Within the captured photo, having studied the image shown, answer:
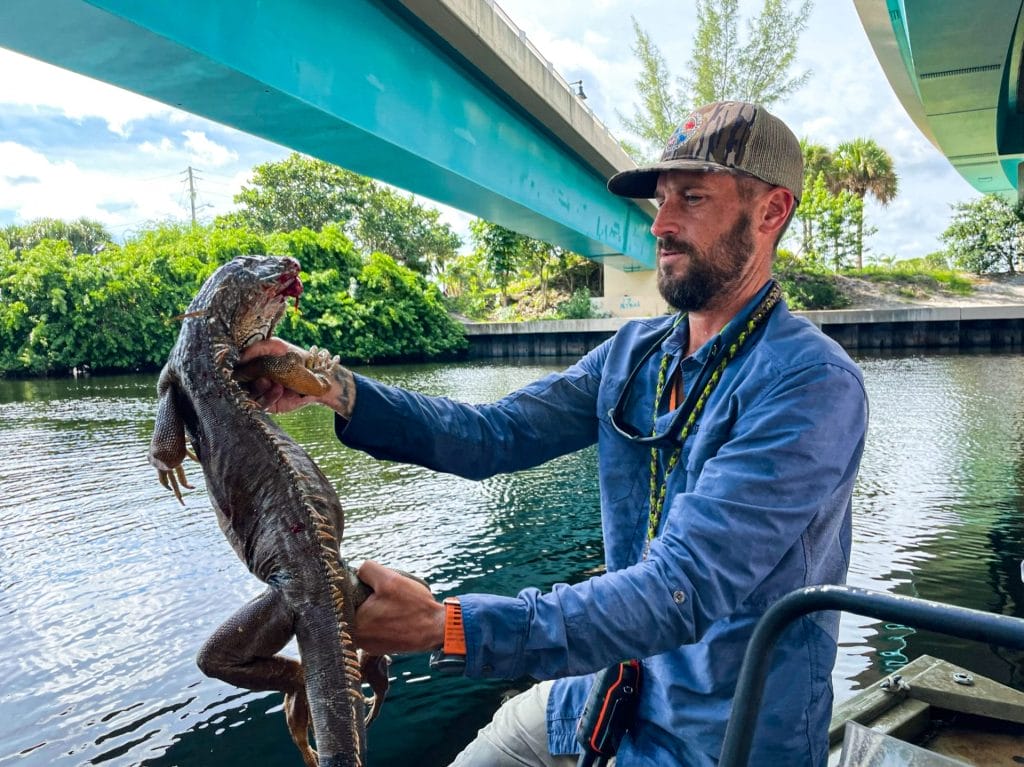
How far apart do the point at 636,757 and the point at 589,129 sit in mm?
15313

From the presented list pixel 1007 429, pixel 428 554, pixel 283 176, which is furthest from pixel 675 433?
pixel 283 176

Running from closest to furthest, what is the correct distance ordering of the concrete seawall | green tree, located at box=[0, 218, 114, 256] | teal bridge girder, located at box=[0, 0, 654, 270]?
teal bridge girder, located at box=[0, 0, 654, 270] < the concrete seawall < green tree, located at box=[0, 218, 114, 256]

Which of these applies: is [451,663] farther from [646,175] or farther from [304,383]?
[646,175]

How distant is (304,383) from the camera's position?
2.50 meters

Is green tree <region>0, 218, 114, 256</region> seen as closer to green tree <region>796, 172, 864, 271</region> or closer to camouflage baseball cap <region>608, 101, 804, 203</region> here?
green tree <region>796, 172, 864, 271</region>

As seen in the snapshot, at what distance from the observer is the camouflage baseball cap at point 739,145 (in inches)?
95.4

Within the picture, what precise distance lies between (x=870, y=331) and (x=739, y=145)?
3721 centimetres

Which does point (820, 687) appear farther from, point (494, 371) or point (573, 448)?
point (494, 371)

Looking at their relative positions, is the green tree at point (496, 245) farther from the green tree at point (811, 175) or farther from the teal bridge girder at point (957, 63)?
the teal bridge girder at point (957, 63)

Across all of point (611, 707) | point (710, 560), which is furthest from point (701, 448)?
point (611, 707)

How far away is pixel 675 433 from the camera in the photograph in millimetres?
2459

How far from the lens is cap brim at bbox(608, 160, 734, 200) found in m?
2.44

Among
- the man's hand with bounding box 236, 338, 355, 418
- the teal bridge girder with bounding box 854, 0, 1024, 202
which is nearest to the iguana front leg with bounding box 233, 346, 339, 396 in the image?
the man's hand with bounding box 236, 338, 355, 418

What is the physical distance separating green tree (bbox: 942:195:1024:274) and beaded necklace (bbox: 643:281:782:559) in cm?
5095
